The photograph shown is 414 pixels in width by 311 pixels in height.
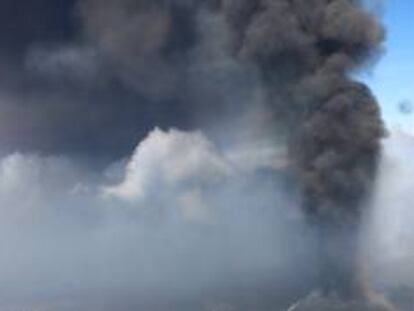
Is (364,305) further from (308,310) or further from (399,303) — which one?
(399,303)

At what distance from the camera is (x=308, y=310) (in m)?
99.9

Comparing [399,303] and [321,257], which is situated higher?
[399,303]

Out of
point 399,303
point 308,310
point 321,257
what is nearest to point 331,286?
point 321,257

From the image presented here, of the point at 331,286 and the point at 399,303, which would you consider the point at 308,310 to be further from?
the point at 399,303

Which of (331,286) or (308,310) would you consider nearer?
(331,286)

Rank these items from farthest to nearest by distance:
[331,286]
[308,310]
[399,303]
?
1. [399,303]
2. [308,310]
3. [331,286]

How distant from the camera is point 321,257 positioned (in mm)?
74375

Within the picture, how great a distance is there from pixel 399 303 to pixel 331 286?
330 ft

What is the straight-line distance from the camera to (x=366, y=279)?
246 feet

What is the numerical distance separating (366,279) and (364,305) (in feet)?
8.09

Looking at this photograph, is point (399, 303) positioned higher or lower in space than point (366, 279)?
higher

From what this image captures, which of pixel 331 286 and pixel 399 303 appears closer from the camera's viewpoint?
pixel 331 286

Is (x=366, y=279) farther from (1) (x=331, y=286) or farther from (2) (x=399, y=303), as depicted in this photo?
(2) (x=399, y=303)

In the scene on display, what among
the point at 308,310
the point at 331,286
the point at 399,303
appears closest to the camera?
the point at 331,286
